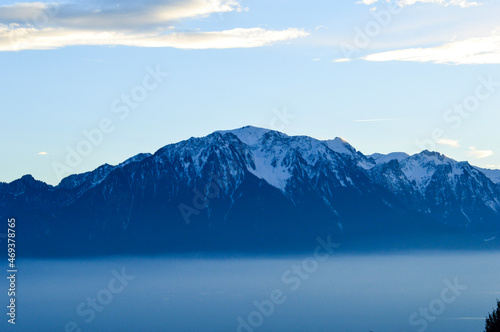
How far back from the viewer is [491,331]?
5094 inches

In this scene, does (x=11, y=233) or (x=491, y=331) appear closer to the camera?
(x=491, y=331)

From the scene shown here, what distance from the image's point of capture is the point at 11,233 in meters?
163

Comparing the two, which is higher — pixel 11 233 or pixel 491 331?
pixel 11 233

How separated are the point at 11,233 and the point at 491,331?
89100mm
